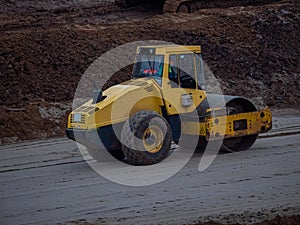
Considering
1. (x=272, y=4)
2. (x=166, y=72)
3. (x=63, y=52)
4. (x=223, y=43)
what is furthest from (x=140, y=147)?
(x=272, y=4)

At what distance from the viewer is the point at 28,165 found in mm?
14852

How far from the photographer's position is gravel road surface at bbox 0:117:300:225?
33.3 feet

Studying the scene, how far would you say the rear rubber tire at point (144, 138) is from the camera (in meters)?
13.6

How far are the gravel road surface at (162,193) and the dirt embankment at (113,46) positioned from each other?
5.47 metres

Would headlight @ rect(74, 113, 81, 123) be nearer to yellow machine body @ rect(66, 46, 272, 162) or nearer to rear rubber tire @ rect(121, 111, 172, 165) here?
yellow machine body @ rect(66, 46, 272, 162)

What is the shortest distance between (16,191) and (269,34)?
16.0 meters

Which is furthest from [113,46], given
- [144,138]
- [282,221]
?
[282,221]

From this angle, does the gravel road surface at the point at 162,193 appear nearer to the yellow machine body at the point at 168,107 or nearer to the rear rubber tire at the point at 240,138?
the rear rubber tire at the point at 240,138

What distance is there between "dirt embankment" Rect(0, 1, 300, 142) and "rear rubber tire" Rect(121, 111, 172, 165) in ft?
18.1

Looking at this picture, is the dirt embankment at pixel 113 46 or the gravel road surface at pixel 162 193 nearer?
the gravel road surface at pixel 162 193

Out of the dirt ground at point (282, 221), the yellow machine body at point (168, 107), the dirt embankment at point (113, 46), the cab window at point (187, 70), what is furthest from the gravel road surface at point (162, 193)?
the dirt embankment at point (113, 46)

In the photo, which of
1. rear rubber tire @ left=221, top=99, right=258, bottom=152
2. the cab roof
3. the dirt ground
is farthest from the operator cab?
the dirt ground

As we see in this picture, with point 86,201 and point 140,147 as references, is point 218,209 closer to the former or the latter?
point 86,201

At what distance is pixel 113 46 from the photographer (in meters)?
23.8
